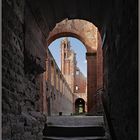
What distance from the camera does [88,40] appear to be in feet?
54.6

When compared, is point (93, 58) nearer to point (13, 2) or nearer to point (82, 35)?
point (82, 35)

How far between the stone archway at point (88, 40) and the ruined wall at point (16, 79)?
10.3 metres

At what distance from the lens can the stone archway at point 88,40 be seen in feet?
52.6

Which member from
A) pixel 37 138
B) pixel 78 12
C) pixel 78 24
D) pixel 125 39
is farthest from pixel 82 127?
pixel 78 24

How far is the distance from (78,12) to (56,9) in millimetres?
607

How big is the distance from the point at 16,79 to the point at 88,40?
12.5 metres

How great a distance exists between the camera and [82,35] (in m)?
16.8

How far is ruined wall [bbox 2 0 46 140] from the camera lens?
3814 mm

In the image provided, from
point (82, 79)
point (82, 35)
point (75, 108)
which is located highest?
point (82, 35)

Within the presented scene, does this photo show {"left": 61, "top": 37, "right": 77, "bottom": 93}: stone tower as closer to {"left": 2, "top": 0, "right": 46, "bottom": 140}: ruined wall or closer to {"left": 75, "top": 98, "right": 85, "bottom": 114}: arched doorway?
{"left": 75, "top": 98, "right": 85, "bottom": 114}: arched doorway

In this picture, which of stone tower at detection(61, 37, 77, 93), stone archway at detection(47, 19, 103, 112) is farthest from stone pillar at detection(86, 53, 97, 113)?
stone tower at detection(61, 37, 77, 93)

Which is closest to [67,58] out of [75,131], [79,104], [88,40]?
[79,104]

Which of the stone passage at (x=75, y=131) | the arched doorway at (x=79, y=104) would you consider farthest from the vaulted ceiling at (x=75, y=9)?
the arched doorway at (x=79, y=104)

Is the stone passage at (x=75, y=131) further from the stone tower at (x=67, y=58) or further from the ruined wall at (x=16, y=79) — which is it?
the stone tower at (x=67, y=58)
